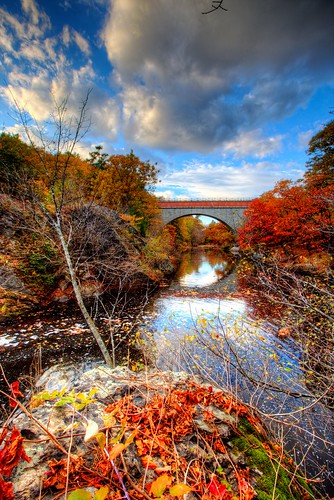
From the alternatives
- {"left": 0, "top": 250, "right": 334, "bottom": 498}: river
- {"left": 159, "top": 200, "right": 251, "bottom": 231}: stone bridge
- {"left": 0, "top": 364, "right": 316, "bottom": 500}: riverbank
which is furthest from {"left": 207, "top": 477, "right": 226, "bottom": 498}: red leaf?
{"left": 159, "top": 200, "right": 251, "bottom": 231}: stone bridge

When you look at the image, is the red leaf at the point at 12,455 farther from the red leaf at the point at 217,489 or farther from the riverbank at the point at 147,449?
the red leaf at the point at 217,489

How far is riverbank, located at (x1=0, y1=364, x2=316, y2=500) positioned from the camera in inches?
41.7

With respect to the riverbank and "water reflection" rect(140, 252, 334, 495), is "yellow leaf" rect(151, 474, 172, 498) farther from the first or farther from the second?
"water reflection" rect(140, 252, 334, 495)

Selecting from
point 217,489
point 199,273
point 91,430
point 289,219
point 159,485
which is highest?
A: point 289,219

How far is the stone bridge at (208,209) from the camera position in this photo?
38.3 metres

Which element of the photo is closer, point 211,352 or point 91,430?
point 91,430

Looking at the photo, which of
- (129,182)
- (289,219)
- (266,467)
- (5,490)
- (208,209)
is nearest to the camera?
(5,490)

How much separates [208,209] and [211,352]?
35.5 metres

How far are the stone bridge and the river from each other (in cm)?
2931

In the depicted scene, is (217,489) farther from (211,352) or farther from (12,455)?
(211,352)

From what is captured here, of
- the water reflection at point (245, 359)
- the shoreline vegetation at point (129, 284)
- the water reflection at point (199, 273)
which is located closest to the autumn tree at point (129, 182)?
the shoreline vegetation at point (129, 284)

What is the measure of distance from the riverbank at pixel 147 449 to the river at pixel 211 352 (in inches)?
56.7

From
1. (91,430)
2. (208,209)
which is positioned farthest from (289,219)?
(208,209)

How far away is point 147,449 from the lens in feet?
4.47
